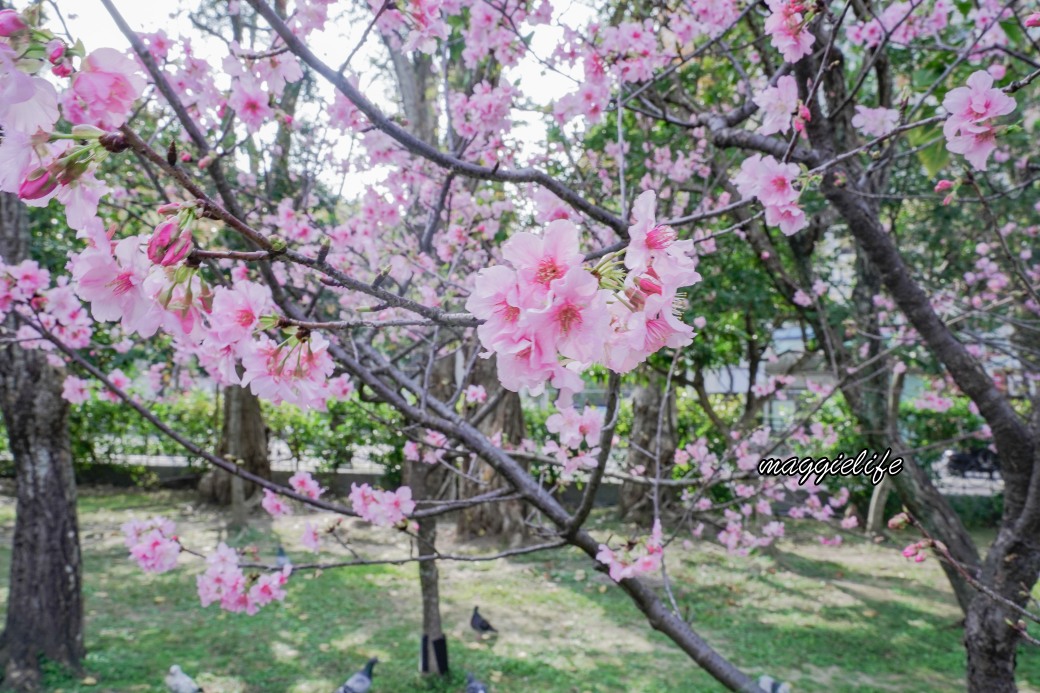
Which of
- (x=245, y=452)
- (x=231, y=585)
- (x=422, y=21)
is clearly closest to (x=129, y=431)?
(x=245, y=452)

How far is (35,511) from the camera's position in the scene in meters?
3.69

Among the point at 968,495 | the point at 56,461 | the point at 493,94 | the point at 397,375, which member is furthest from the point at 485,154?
the point at 968,495

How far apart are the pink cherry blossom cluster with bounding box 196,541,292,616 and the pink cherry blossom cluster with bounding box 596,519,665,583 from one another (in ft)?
3.51

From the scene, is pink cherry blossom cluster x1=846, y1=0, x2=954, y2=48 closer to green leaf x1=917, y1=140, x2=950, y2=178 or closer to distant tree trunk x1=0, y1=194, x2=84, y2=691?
green leaf x1=917, y1=140, x2=950, y2=178

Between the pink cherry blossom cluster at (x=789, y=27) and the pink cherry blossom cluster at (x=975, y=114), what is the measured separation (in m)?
0.35

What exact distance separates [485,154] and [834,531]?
6.69m

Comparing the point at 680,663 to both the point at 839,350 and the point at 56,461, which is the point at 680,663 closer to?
the point at 839,350

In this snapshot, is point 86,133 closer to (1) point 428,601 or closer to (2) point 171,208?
(2) point 171,208

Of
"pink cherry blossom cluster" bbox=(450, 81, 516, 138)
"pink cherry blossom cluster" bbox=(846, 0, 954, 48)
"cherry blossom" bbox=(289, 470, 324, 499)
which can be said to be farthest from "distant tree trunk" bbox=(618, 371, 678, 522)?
"cherry blossom" bbox=(289, 470, 324, 499)

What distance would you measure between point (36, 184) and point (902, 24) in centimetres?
412

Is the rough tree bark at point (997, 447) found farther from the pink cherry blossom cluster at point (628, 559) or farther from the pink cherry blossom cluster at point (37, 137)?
the pink cherry blossom cluster at point (37, 137)

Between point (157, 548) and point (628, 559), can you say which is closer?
point (628, 559)

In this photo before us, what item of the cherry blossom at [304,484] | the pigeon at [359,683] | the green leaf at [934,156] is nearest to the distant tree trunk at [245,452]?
the pigeon at [359,683]

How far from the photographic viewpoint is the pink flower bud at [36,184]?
0.69 meters
